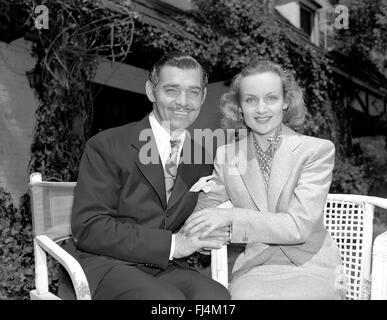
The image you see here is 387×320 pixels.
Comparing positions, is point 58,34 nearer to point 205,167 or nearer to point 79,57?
point 79,57

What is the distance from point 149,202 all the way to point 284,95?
2.85ft

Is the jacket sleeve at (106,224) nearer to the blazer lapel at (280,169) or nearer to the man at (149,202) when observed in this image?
the man at (149,202)

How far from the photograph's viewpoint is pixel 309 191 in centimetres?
191

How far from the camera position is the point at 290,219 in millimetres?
1868

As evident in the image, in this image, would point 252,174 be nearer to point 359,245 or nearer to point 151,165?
point 151,165

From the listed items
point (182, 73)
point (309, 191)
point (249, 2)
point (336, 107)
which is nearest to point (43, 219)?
point (182, 73)

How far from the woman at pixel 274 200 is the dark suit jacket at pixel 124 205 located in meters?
0.15

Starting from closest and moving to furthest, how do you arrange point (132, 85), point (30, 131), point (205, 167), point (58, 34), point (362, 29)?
point (205, 167) < point (58, 34) < point (30, 131) < point (132, 85) < point (362, 29)

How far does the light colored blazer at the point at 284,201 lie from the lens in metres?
1.86

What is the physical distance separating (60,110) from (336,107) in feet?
25.9

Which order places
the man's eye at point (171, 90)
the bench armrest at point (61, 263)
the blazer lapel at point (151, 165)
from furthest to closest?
1. the man's eye at point (171, 90)
2. the blazer lapel at point (151, 165)
3. the bench armrest at point (61, 263)

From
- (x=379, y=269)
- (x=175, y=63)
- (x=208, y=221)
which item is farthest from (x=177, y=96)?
(x=379, y=269)

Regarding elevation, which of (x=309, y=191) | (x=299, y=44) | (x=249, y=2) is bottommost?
(x=309, y=191)

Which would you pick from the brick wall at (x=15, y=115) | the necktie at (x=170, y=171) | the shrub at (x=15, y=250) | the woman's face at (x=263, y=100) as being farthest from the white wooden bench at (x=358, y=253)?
the brick wall at (x=15, y=115)
